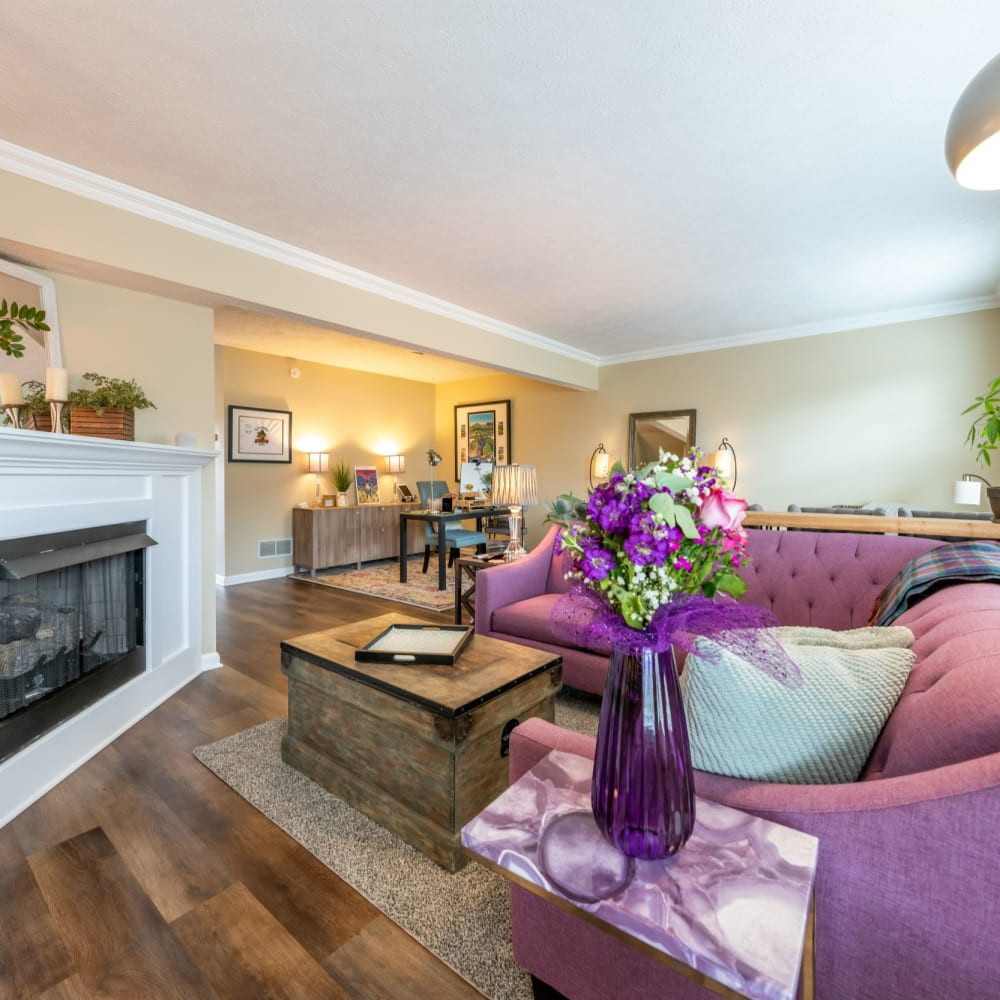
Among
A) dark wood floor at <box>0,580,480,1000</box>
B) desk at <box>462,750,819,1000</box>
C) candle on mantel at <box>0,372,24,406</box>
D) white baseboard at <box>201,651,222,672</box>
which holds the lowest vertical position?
dark wood floor at <box>0,580,480,1000</box>

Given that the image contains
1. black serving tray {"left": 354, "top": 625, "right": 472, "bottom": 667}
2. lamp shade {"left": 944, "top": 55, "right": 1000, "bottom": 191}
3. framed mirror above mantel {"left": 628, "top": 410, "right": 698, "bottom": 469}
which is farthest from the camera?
framed mirror above mantel {"left": 628, "top": 410, "right": 698, "bottom": 469}

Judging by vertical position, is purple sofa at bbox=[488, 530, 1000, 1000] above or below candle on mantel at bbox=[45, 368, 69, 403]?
below

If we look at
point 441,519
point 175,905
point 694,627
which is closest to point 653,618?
point 694,627

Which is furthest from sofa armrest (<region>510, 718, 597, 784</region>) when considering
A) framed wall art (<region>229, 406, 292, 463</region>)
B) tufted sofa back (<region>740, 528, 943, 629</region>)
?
framed wall art (<region>229, 406, 292, 463</region>)

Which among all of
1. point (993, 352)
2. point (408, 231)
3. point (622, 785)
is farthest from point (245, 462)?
point (993, 352)

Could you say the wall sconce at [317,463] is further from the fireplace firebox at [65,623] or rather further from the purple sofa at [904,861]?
the purple sofa at [904,861]

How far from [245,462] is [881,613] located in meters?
5.80

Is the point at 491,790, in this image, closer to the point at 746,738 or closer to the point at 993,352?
the point at 746,738

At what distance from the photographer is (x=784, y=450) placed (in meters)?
5.11

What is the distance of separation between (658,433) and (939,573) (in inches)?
170

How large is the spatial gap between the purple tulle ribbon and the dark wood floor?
3.47 feet

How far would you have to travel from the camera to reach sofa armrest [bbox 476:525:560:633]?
3074 millimetres

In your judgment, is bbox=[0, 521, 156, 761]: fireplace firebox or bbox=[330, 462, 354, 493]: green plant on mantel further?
bbox=[330, 462, 354, 493]: green plant on mantel

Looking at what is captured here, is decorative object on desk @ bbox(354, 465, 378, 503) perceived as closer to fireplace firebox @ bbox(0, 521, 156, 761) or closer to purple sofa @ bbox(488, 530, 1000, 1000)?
fireplace firebox @ bbox(0, 521, 156, 761)
